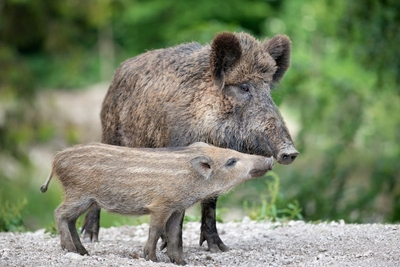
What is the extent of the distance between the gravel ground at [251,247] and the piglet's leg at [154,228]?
13cm

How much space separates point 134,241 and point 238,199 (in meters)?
4.65

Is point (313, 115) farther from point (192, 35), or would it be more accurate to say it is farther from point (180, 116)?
point (180, 116)

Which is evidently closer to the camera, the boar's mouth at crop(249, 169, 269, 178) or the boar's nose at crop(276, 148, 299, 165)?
the boar's mouth at crop(249, 169, 269, 178)

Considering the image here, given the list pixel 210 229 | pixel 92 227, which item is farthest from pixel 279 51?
pixel 92 227

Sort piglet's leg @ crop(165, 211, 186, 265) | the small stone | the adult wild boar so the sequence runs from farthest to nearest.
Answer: the adult wild boar < piglet's leg @ crop(165, 211, 186, 265) < the small stone

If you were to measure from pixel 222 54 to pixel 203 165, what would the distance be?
4.15 feet

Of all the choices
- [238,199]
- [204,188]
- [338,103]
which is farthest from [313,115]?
[204,188]

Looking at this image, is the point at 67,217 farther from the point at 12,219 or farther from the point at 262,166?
the point at 12,219

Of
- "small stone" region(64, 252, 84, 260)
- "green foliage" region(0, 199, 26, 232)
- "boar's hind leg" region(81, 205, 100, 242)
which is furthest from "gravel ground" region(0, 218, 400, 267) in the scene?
"green foliage" region(0, 199, 26, 232)

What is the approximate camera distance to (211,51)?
291 inches

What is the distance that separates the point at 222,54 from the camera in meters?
7.35

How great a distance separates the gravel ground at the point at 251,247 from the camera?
246 inches

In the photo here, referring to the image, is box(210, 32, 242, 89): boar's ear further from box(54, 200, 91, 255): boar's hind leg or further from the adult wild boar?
box(54, 200, 91, 255): boar's hind leg

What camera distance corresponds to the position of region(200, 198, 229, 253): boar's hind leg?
7.54 m
